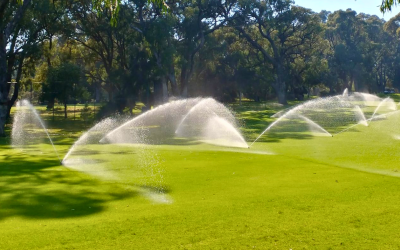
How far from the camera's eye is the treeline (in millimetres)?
49219

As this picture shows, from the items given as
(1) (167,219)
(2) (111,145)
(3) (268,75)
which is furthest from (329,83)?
(1) (167,219)

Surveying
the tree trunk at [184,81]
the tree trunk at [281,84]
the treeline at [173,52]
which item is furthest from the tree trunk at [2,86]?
the tree trunk at [281,84]

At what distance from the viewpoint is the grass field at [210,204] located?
8.38 metres

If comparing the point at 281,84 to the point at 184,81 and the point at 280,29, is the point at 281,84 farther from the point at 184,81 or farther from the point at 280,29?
the point at 184,81

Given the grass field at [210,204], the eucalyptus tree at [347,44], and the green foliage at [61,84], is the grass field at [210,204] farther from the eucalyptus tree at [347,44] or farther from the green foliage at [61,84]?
the eucalyptus tree at [347,44]

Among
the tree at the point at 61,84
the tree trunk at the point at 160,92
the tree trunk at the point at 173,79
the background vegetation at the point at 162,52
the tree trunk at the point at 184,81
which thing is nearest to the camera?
the background vegetation at the point at 162,52

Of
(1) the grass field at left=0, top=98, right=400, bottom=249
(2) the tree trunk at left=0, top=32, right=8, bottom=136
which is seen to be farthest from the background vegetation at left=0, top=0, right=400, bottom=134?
(1) the grass field at left=0, top=98, right=400, bottom=249

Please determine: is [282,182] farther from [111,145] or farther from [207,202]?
[111,145]

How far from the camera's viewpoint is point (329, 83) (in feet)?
314

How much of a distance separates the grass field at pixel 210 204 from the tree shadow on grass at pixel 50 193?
2cm

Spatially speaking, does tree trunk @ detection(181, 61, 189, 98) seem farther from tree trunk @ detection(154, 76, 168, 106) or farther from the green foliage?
the green foliage

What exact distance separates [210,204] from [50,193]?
165 inches

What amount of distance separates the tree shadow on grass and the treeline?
4983 mm

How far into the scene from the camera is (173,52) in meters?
50.9
